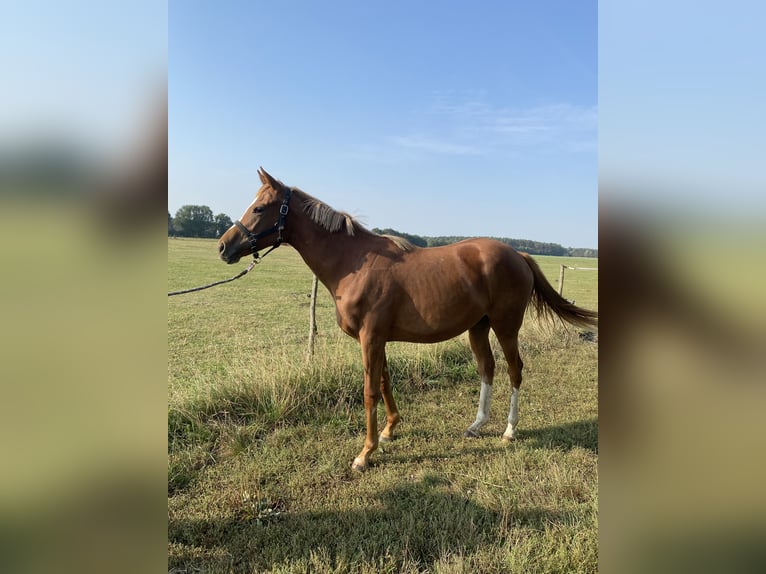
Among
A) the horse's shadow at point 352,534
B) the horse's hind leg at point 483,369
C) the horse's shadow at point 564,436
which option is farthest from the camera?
the horse's hind leg at point 483,369

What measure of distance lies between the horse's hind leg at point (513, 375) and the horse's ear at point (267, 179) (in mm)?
2542

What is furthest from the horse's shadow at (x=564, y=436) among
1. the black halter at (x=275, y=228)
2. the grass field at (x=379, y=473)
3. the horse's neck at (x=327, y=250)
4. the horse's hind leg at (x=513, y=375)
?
the black halter at (x=275, y=228)

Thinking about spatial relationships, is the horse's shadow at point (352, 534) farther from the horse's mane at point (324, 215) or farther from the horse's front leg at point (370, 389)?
the horse's mane at point (324, 215)

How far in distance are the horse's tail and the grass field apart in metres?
1.12

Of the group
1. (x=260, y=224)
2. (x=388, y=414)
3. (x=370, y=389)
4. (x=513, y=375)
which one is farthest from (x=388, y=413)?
(x=260, y=224)

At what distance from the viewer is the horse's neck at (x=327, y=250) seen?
11.8ft

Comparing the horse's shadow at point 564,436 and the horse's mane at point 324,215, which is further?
the horse's shadow at point 564,436

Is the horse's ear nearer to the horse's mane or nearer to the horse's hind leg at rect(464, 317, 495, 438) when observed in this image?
the horse's mane

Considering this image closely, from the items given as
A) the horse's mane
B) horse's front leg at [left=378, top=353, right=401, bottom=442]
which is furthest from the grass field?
the horse's mane

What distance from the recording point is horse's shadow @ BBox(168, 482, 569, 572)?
2365 mm

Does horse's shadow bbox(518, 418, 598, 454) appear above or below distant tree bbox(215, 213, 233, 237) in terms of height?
below

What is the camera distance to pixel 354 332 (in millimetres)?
3602
